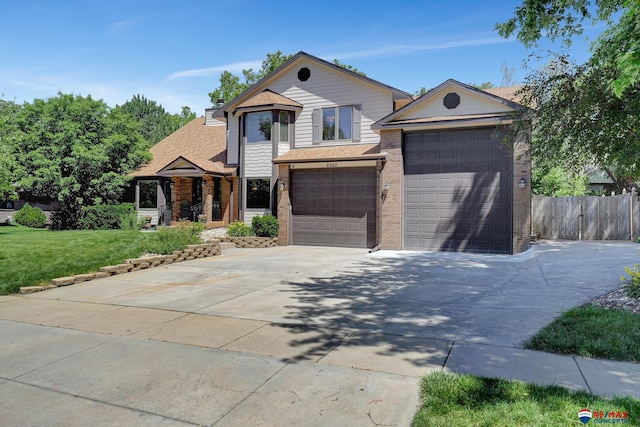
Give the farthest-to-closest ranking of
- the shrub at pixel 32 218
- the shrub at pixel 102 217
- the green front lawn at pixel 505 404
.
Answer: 1. the shrub at pixel 32 218
2. the shrub at pixel 102 217
3. the green front lawn at pixel 505 404

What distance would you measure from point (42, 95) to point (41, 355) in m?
24.2

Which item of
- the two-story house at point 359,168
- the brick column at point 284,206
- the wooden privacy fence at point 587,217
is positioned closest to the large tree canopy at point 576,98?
the two-story house at point 359,168

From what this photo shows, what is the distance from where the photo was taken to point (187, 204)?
22.5m

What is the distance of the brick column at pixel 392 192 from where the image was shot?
14.2 meters

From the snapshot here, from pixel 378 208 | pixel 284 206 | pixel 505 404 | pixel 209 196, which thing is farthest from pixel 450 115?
pixel 209 196

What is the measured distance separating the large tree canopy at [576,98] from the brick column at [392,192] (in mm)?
5879

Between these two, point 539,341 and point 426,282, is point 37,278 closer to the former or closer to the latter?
point 426,282

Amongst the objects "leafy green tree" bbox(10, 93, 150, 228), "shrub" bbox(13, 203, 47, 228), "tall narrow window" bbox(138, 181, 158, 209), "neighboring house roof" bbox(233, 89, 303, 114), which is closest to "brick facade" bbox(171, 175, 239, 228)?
"tall narrow window" bbox(138, 181, 158, 209)

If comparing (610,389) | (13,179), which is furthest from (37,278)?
(13,179)

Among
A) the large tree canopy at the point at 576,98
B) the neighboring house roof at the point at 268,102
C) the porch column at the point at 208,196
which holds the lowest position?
the porch column at the point at 208,196

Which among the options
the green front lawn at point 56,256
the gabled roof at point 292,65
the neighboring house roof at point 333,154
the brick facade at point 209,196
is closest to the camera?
the green front lawn at point 56,256

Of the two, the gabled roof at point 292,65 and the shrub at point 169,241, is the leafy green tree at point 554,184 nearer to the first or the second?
the gabled roof at point 292,65

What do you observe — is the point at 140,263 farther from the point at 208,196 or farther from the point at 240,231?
the point at 208,196

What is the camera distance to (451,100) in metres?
13.8
